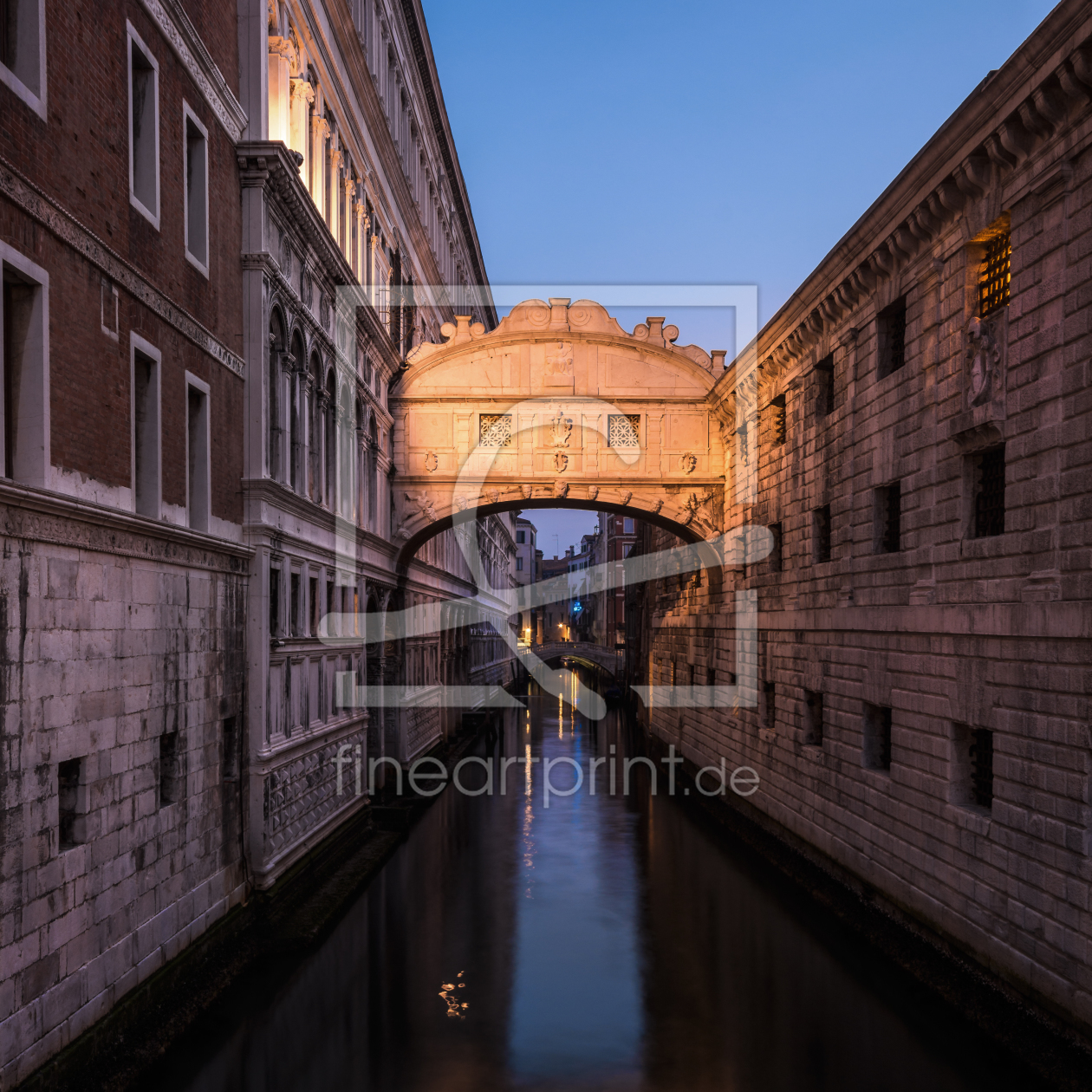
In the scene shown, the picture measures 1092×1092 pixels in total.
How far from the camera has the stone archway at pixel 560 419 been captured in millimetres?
24375

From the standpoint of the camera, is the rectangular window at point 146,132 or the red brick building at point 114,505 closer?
the red brick building at point 114,505

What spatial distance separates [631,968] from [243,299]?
9.63m

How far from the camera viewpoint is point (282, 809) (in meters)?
15.1

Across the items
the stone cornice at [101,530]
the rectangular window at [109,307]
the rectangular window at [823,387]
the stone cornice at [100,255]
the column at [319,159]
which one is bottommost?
the stone cornice at [101,530]

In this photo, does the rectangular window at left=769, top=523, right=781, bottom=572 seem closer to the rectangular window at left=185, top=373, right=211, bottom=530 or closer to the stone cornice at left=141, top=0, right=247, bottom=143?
the rectangular window at left=185, top=373, right=211, bottom=530

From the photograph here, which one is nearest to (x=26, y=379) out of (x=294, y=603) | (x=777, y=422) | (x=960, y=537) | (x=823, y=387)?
(x=294, y=603)

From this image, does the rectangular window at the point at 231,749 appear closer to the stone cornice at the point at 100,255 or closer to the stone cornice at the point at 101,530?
the stone cornice at the point at 101,530

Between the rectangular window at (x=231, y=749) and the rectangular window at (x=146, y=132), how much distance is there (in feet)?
19.5

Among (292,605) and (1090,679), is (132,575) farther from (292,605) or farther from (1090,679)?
(1090,679)

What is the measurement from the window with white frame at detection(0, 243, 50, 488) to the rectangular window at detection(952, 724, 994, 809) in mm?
9709

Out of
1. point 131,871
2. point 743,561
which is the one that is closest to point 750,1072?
point 131,871

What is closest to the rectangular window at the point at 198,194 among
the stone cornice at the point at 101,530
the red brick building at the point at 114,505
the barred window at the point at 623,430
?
the red brick building at the point at 114,505

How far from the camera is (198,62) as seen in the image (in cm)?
1234

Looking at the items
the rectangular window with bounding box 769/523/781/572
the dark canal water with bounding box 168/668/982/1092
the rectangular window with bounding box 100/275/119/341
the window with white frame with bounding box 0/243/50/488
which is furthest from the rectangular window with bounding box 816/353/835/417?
the window with white frame with bounding box 0/243/50/488
